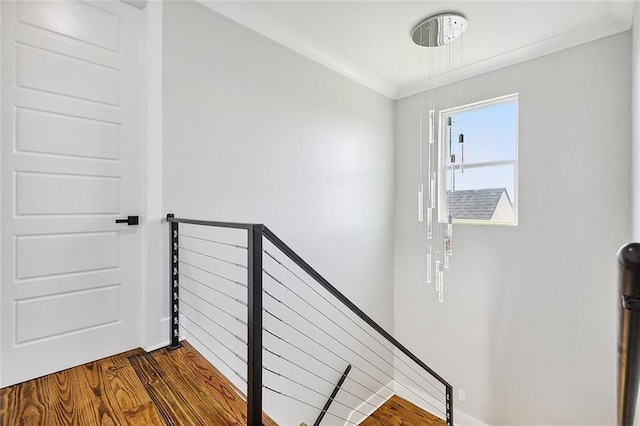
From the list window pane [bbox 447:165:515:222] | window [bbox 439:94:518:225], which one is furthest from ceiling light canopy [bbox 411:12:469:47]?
window pane [bbox 447:165:515:222]

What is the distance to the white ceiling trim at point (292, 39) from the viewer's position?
222cm

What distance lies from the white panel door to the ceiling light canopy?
2.05 m

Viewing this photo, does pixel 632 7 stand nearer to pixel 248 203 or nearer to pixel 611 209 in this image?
pixel 611 209

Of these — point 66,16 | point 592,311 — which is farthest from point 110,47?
point 592,311

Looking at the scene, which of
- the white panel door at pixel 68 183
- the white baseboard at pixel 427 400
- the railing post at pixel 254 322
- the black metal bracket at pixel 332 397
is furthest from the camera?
the white baseboard at pixel 427 400

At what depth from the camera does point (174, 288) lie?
78.2 inches

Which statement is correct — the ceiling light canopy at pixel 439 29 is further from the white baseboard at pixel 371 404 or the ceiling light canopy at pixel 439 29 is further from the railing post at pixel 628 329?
the white baseboard at pixel 371 404

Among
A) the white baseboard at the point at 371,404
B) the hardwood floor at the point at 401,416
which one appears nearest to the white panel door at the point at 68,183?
the white baseboard at the point at 371,404

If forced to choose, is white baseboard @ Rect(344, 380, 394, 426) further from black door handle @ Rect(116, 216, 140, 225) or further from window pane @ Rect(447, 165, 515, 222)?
black door handle @ Rect(116, 216, 140, 225)

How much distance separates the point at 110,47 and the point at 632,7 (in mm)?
3460

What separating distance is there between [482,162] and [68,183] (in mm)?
3450

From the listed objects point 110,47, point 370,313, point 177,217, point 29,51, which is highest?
point 110,47

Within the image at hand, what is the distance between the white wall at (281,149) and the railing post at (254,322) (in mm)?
1085

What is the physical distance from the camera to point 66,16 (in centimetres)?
167
